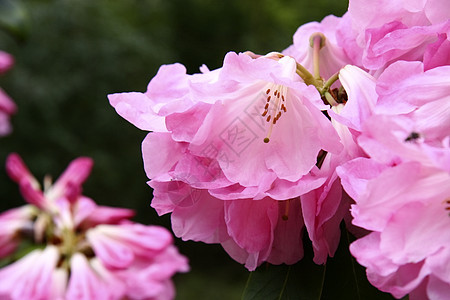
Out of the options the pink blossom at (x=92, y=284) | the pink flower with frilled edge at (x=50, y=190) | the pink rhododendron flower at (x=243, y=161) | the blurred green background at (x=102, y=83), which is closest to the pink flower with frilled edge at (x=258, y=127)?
the pink rhododendron flower at (x=243, y=161)

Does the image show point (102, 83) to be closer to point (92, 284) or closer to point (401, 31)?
point (92, 284)

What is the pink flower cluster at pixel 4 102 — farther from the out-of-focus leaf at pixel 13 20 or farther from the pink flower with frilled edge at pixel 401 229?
the pink flower with frilled edge at pixel 401 229

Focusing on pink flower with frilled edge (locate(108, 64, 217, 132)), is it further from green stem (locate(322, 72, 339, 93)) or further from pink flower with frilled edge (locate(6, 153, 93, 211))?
pink flower with frilled edge (locate(6, 153, 93, 211))

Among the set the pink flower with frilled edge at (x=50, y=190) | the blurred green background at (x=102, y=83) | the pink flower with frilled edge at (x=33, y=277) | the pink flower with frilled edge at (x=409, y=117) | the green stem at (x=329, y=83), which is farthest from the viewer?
the blurred green background at (x=102, y=83)

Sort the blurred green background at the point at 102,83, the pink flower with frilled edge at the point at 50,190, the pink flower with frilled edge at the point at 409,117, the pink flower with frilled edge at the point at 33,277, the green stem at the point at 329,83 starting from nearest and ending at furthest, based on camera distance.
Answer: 1. the pink flower with frilled edge at the point at 409,117
2. the green stem at the point at 329,83
3. the pink flower with frilled edge at the point at 33,277
4. the pink flower with frilled edge at the point at 50,190
5. the blurred green background at the point at 102,83

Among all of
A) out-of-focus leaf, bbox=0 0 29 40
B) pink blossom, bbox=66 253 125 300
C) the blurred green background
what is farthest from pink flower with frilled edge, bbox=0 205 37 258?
the blurred green background

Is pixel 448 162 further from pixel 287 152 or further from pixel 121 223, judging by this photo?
pixel 121 223
